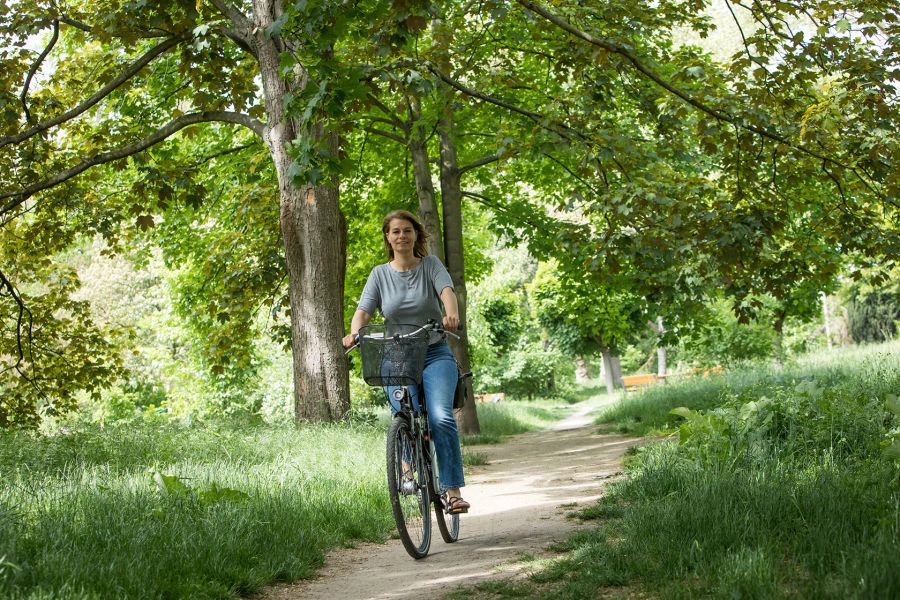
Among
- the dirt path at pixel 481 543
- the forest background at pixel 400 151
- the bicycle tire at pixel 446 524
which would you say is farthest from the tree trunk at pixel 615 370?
the bicycle tire at pixel 446 524

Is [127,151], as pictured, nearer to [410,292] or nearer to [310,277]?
[310,277]

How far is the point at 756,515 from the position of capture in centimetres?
473

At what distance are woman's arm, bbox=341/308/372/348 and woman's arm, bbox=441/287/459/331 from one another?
0.57 meters

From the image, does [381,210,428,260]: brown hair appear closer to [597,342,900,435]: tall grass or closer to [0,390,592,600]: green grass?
[0,390,592,600]: green grass

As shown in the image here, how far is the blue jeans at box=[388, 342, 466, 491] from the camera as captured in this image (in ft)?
19.8

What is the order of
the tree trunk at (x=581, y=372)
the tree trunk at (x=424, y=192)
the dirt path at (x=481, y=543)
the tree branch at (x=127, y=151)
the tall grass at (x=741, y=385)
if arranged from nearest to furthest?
the dirt path at (x=481, y=543)
the tall grass at (x=741, y=385)
the tree branch at (x=127, y=151)
the tree trunk at (x=424, y=192)
the tree trunk at (x=581, y=372)

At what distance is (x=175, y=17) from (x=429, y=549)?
848 cm

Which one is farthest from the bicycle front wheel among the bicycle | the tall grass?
the tall grass

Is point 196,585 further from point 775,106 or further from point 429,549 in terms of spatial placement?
point 775,106

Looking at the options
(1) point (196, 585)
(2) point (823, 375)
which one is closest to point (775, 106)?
(2) point (823, 375)

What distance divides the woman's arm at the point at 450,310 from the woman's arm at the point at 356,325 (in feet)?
1.87

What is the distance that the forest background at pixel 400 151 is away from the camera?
9.96 meters

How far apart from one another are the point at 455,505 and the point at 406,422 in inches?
27.3

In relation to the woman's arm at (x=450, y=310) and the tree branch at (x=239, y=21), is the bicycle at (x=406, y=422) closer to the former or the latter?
the woman's arm at (x=450, y=310)
